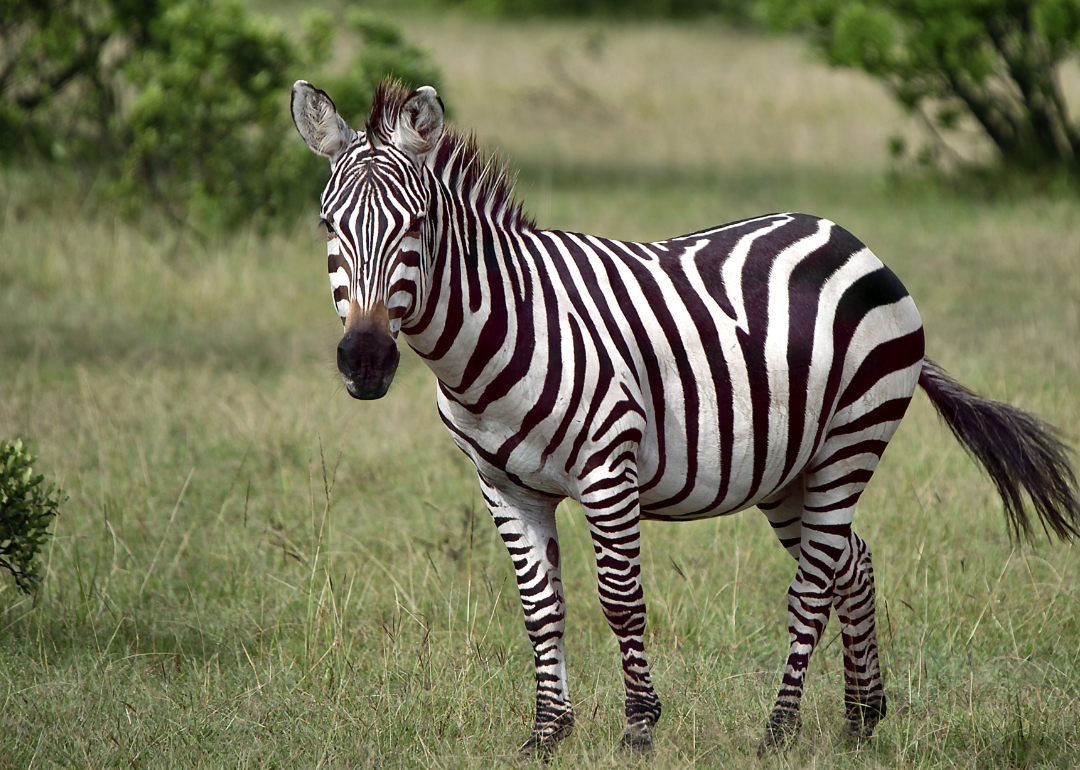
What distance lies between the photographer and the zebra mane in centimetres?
299

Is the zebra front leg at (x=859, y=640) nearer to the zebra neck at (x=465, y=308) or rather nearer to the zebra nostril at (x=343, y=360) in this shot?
the zebra neck at (x=465, y=308)

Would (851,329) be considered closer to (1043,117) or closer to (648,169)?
(1043,117)

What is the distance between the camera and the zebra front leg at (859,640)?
3.65m

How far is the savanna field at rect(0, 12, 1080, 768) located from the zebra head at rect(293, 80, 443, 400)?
0.54m

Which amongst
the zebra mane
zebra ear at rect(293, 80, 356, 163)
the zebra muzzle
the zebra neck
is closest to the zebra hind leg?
the zebra neck

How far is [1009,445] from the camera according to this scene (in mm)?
3756

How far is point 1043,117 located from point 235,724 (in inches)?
493

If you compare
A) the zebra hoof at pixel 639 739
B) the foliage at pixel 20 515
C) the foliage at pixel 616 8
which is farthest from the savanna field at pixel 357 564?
the foliage at pixel 616 8

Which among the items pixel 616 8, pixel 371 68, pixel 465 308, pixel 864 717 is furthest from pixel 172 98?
pixel 616 8

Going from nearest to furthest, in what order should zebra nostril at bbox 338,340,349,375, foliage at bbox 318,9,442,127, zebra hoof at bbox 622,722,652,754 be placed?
zebra nostril at bbox 338,340,349,375 → zebra hoof at bbox 622,722,652,754 → foliage at bbox 318,9,442,127

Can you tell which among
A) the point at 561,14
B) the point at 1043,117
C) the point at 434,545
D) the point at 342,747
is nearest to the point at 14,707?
the point at 342,747

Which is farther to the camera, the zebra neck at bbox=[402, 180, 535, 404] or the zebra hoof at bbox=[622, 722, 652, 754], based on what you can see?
the zebra hoof at bbox=[622, 722, 652, 754]

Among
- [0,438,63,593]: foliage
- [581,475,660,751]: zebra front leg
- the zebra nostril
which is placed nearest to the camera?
the zebra nostril

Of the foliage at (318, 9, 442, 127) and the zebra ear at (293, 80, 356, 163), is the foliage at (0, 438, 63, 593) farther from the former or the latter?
the foliage at (318, 9, 442, 127)
